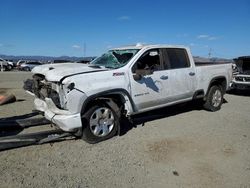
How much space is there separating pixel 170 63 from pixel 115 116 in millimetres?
2184

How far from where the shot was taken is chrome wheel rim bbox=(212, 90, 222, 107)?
8.61m

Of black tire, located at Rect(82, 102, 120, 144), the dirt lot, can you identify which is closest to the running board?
the dirt lot

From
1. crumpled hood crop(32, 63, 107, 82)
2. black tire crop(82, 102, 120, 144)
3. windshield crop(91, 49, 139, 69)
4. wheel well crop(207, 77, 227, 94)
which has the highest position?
windshield crop(91, 49, 139, 69)

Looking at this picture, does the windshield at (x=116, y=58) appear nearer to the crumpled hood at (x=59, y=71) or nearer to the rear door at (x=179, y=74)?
the crumpled hood at (x=59, y=71)

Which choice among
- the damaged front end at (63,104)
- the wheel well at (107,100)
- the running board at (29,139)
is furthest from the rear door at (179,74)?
the running board at (29,139)

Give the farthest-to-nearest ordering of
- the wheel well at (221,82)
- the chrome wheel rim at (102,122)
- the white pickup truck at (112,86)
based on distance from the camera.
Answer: the wheel well at (221,82) → the chrome wheel rim at (102,122) → the white pickup truck at (112,86)

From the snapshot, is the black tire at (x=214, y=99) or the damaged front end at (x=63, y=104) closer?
the damaged front end at (x=63, y=104)

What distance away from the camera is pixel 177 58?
728 cm

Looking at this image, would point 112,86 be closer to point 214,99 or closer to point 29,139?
point 29,139

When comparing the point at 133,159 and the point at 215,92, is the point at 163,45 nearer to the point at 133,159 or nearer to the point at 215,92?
the point at 215,92

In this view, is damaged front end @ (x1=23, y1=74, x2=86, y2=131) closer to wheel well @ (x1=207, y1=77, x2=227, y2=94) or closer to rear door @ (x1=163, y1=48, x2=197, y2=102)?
rear door @ (x1=163, y1=48, x2=197, y2=102)

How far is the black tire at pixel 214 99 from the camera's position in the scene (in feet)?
27.7

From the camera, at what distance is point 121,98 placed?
5.99 metres

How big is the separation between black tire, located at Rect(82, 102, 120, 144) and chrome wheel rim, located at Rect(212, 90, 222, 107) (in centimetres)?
400
